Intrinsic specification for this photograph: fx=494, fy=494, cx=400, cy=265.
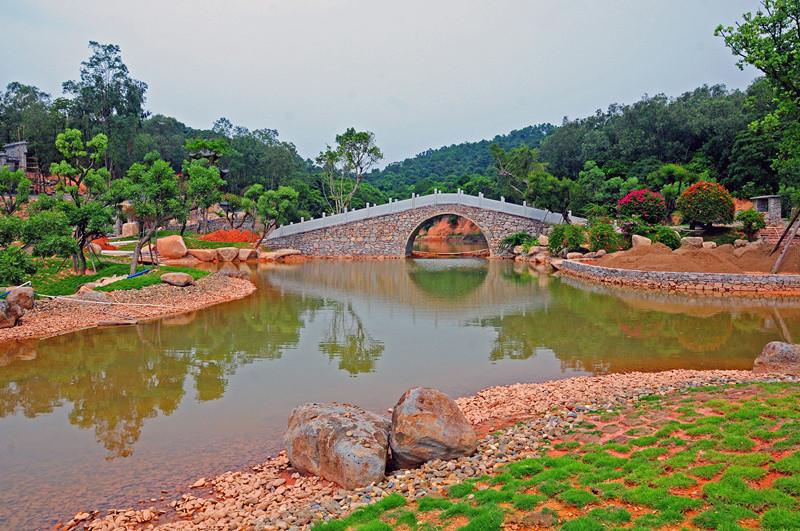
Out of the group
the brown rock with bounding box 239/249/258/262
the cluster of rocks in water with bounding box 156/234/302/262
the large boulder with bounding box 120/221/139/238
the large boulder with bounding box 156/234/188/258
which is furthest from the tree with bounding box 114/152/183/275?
the large boulder with bounding box 120/221/139/238

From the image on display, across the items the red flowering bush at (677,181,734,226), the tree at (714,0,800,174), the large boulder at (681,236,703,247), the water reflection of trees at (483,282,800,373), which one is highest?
the tree at (714,0,800,174)

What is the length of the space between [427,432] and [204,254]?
2206 centimetres

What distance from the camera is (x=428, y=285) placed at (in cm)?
1719

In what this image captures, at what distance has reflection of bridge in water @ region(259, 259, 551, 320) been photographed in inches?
510

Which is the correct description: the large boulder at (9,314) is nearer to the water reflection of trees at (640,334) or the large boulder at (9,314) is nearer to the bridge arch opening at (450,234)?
the water reflection of trees at (640,334)

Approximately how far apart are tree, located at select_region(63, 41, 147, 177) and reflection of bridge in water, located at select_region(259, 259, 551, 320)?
51.2 ft

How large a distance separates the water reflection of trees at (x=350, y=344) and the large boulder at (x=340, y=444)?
2736 millimetres

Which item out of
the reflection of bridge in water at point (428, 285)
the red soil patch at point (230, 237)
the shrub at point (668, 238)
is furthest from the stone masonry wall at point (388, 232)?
the shrub at point (668, 238)

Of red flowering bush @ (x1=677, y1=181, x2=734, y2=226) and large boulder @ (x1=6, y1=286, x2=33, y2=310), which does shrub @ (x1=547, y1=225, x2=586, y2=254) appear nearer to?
red flowering bush @ (x1=677, y1=181, x2=734, y2=226)

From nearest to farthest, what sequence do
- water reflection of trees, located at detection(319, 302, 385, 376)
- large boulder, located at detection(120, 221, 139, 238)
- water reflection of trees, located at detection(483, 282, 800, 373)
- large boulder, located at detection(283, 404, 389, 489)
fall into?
large boulder, located at detection(283, 404, 389, 489) → water reflection of trees, located at detection(483, 282, 800, 373) → water reflection of trees, located at detection(319, 302, 385, 376) → large boulder, located at detection(120, 221, 139, 238)

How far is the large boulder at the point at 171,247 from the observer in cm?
2308

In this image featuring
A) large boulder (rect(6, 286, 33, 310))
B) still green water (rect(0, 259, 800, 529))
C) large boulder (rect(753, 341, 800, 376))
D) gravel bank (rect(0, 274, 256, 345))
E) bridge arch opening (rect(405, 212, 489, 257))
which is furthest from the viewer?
bridge arch opening (rect(405, 212, 489, 257))

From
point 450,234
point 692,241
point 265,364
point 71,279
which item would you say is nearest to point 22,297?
point 71,279

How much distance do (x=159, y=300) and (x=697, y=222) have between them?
1901 cm
